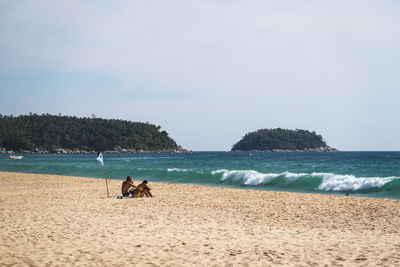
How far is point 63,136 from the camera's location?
186500 mm

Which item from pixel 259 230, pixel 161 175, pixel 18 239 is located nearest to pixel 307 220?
pixel 259 230

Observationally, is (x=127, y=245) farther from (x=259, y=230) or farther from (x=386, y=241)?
(x=386, y=241)

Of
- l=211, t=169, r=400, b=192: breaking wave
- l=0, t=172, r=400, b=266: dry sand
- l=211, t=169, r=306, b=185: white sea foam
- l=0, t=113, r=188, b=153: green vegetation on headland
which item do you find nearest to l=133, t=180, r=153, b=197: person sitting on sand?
l=0, t=172, r=400, b=266: dry sand

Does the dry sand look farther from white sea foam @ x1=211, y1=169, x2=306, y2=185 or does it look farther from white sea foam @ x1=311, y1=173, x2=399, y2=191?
white sea foam @ x1=211, y1=169, x2=306, y2=185

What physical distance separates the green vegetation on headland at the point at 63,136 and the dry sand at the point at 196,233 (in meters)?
171

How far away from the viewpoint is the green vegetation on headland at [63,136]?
6772 inches

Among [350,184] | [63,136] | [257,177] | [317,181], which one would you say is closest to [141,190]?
[257,177]

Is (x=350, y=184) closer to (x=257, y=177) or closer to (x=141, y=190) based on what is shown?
(x=257, y=177)

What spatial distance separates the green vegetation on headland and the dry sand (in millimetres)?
171224

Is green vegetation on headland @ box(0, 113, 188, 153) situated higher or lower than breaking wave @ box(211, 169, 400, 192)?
higher

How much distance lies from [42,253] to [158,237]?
261cm

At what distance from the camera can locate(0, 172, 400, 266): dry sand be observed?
725 cm

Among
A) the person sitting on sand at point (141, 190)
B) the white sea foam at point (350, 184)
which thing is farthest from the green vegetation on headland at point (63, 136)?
the person sitting on sand at point (141, 190)

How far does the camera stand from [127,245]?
8.26 meters
